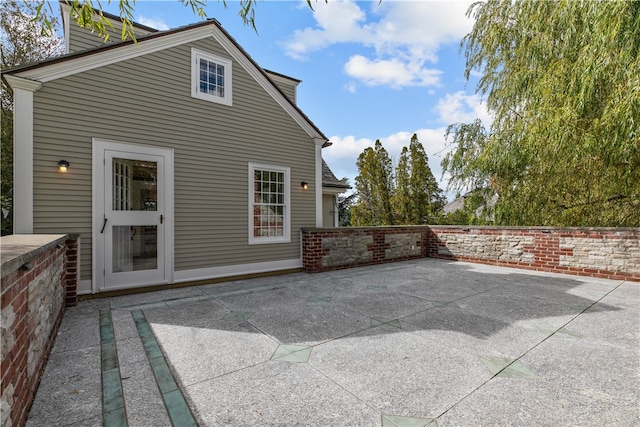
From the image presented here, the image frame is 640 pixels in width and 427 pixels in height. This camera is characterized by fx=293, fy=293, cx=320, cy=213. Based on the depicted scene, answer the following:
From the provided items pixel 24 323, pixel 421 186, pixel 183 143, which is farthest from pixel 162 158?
pixel 421 186

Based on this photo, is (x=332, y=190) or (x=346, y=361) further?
(x=332, y=190)

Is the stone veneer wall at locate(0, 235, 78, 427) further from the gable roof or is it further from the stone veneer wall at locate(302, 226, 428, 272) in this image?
the stone veneer wall at locate(302, 226, 428, 272)

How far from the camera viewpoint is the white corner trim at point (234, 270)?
5324mm

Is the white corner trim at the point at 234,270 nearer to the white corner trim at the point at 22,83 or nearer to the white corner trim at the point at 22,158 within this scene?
the white corner trim at the point at 22,158

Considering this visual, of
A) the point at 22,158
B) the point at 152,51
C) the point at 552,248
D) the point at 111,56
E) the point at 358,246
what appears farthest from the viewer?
the point at 358,246

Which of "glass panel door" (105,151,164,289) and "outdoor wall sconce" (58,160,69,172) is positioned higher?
"outdoor wall sconce" (58,160,69,172)

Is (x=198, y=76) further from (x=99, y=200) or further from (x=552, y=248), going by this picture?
(x=552, y=248)

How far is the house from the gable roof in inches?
0.7

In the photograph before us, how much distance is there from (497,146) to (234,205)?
6080mm

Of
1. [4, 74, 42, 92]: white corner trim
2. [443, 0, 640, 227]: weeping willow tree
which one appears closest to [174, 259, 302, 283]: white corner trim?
[4, 74, 42, 92]: white corner trim

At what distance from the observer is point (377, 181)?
15805 millimetres

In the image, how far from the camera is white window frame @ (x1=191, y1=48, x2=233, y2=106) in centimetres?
553

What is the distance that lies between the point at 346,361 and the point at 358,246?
4.91 m

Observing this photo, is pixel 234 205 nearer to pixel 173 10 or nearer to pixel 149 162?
pixel 149 162
